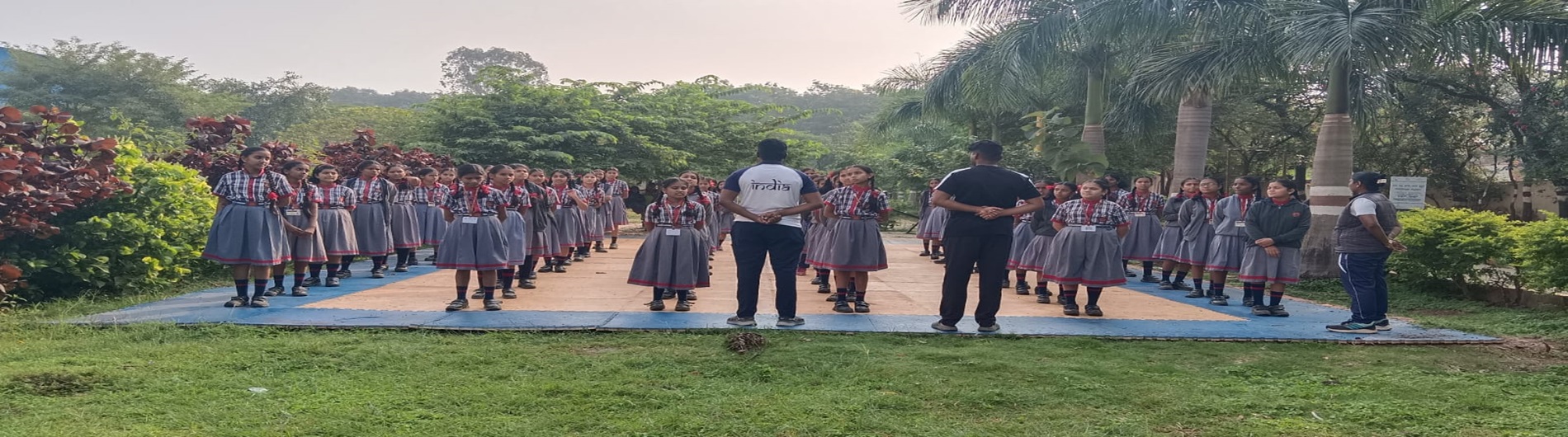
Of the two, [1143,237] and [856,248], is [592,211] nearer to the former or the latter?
[856,248]

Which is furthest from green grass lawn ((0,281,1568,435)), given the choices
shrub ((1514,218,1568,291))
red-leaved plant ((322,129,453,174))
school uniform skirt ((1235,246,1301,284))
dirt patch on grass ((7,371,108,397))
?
red-leaved plant ((322,129,453,174))

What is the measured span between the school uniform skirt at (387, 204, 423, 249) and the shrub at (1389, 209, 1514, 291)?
9437 mm

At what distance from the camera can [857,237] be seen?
22.7 ft

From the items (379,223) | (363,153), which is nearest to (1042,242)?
(379,223)

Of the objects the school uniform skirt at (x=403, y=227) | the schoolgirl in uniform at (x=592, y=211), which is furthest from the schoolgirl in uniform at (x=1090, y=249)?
the school uniform skirt at (x=403, y=227)

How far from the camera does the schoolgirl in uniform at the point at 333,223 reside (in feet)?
25.9

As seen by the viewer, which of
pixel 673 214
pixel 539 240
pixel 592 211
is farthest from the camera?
pixel 592 211

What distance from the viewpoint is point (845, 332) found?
565 cm

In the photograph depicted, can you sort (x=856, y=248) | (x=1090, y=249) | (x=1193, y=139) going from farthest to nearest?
Answer: (x=1193, y=139)
(x=856, y=248)
(x=1090, y=249)

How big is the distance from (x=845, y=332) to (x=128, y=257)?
5329 mm

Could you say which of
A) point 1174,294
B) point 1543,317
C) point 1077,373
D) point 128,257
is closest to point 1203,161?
point 1174,294

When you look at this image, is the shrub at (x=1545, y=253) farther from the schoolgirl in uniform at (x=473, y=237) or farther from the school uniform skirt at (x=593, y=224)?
the school uniform skirt at (x=593, y=224)

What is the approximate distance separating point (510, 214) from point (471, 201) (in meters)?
0.58

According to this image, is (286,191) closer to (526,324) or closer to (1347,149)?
(526,324)
